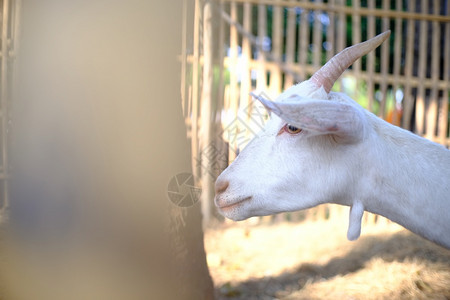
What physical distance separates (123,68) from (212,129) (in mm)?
2911

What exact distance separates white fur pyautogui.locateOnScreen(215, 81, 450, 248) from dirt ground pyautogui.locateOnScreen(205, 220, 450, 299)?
1456mm

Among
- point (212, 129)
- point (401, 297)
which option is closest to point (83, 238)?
point (401, 297)

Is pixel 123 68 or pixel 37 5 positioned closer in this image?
pixel 37 5

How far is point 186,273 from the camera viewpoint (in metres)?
2.04

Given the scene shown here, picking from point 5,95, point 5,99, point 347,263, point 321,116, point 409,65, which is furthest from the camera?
point 409,65

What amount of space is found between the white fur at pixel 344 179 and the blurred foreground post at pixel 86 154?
1.73 feet

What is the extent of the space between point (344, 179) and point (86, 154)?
1.14 m

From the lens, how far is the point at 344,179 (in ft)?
4.97

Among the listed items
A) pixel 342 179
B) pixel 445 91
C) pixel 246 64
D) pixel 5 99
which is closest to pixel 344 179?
pixel 342 179

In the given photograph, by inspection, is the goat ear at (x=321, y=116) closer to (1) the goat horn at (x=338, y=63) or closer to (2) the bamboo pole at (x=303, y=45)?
(1) the goat horn at (x=338, y=63)

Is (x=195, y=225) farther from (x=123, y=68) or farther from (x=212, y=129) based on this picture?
(x=212, y=129)

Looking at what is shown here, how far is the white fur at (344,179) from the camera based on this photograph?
149cm

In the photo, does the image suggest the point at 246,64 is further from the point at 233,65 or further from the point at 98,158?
the point at 98,158

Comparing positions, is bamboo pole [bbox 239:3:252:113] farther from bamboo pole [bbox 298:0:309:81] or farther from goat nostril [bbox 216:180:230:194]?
goat nostril [bbox 216:180:230:194]
